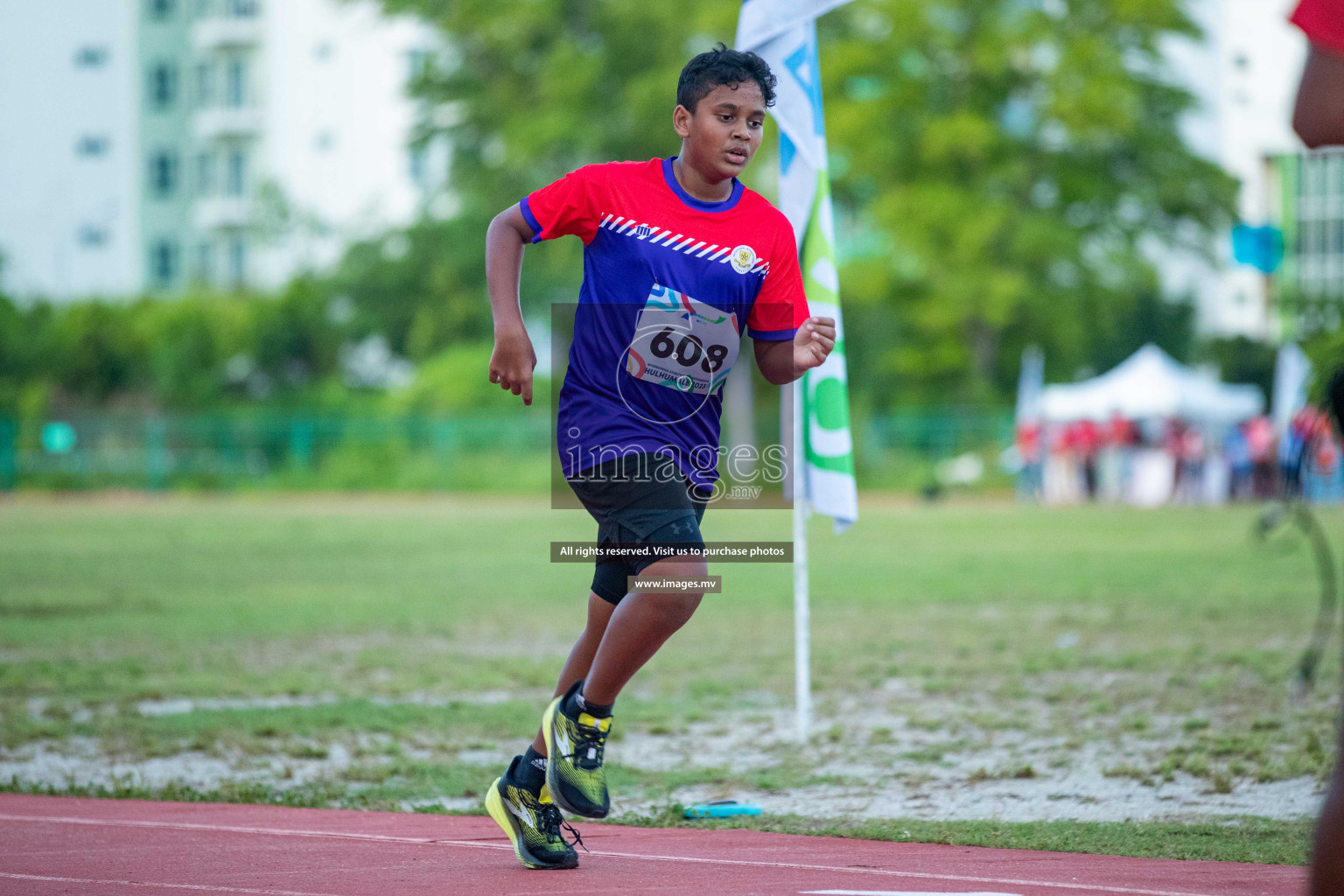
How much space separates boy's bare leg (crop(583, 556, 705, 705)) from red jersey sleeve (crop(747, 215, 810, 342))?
81cm

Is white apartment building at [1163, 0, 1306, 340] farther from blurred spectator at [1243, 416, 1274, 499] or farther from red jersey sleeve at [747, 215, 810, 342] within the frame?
blurred spectator at [1243, 416, 1274, 499]

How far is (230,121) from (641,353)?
6676 centimetres

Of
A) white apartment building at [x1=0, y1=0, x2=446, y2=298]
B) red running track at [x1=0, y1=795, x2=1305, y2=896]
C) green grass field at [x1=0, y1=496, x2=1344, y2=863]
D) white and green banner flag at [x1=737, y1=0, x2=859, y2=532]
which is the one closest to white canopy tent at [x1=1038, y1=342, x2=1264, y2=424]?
green grass field at [x1=0, y1=496, x2=1344, y2=863]

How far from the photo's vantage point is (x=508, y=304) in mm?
4395

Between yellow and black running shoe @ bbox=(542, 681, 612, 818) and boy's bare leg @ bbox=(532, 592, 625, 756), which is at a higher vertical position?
boy's bare leg @ bbox=(532, 592, 625, 756)

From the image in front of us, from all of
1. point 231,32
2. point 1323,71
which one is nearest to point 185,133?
point 231,32

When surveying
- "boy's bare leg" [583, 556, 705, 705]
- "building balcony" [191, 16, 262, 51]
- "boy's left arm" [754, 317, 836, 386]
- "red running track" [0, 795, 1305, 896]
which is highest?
"building balcony" [191, 16, 262, 51]

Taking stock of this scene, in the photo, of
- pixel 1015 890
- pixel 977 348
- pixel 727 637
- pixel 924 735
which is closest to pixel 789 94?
pixel 924 735

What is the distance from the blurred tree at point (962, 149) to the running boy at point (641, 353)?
3749cm

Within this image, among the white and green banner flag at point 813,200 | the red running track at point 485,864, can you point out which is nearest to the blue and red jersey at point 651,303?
the red running track at point 485,864

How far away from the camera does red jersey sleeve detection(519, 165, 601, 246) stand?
180 inches

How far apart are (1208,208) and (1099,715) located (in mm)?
40805

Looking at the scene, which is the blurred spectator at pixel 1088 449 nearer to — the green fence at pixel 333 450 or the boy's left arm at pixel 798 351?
the green fence at pixel 333 450

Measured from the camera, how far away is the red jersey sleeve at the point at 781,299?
471 centimetres
